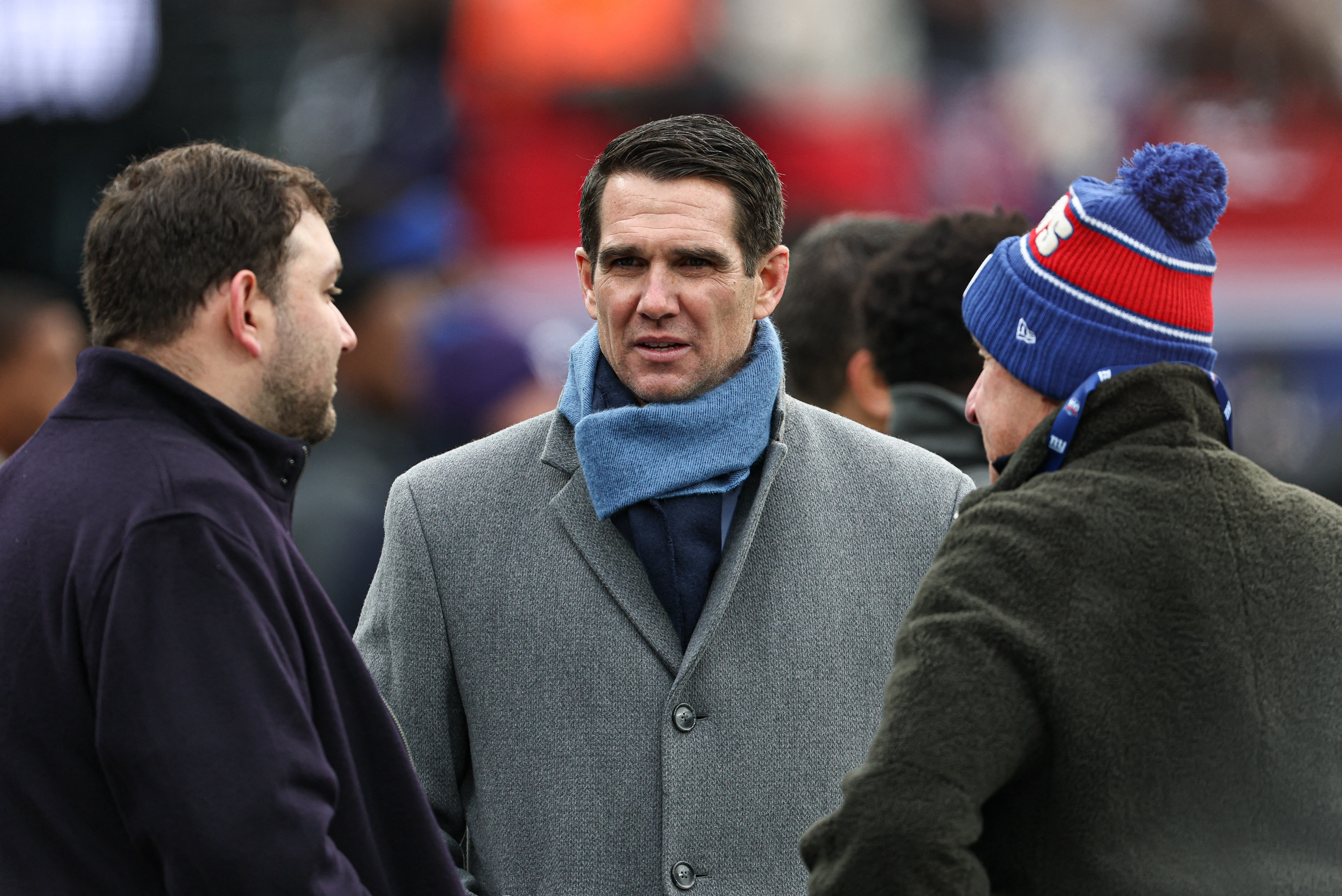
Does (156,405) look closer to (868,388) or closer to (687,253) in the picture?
(687,253)

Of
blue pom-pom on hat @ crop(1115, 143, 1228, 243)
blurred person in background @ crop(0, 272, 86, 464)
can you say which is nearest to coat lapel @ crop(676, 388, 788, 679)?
blue pom-pom on hat @ crop(1115, 143, 1228, 243)

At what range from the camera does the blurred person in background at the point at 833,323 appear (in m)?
3.50

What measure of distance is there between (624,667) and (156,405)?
84 cm

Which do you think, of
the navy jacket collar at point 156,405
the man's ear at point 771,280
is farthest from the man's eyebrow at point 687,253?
the navy jacket collar at point 156,405

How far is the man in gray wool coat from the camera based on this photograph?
2.42 meters

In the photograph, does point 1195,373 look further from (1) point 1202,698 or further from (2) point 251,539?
(2) point 251,539

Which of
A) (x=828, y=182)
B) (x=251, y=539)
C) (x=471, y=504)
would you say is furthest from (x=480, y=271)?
(x=251, y=539)

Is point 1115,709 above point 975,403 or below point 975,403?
below

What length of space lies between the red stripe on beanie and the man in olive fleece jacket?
0.61ft

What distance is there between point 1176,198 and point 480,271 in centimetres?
689

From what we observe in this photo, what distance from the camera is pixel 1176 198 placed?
1868 mm

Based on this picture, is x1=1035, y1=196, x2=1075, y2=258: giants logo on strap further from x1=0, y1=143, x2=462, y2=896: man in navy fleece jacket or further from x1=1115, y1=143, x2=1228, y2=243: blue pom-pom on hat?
x1=0, y1=143, x2=462, y2=896: man in navy fleece jacket

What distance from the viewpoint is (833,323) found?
11.6 feet

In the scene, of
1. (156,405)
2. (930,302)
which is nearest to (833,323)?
(930,302)
